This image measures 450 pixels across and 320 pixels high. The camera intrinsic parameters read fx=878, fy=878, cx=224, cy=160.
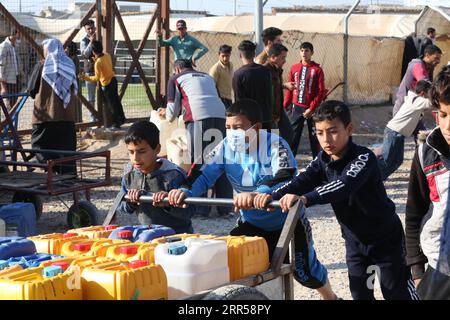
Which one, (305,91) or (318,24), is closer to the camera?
(305,91)

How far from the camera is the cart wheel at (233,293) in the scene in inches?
137

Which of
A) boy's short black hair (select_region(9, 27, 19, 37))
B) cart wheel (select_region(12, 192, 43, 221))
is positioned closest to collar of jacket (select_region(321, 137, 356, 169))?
cart wheel (select_region(12, 192, 43, 221))

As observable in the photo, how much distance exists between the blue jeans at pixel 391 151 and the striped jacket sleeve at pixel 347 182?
6.19 meters

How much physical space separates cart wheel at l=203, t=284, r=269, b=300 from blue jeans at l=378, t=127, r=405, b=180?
7.32m

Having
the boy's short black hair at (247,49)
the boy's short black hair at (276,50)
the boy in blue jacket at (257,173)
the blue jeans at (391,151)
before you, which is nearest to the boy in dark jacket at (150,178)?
the boy in blue jacket at (257,173)

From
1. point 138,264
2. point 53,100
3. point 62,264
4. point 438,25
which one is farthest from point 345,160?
point 438,25

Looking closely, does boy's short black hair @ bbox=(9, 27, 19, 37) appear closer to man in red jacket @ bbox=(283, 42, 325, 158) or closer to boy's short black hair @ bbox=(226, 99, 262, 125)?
man in red jacket @ bbox=(283, 42, 325, 158)

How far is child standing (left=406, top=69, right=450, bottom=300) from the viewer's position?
11.8 feet

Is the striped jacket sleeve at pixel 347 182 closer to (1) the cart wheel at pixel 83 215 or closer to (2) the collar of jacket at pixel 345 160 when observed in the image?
(2) the collar of jacket at pixel 345 160

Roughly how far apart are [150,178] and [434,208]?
1.98 metres

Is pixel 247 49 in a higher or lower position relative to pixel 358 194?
higher

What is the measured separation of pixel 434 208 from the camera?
12.3 ft

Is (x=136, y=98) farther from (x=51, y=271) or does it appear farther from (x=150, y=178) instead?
(x=51, y=271)

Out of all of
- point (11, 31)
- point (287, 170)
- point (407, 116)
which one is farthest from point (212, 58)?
point (287, 170)
